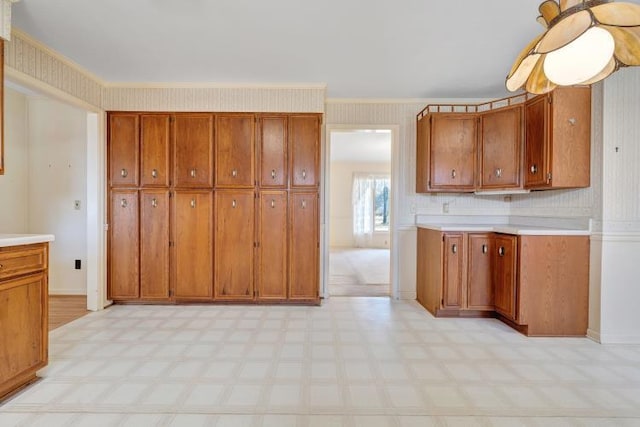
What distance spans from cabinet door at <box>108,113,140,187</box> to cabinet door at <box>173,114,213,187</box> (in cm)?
45

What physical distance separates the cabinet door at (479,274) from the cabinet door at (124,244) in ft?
11.9

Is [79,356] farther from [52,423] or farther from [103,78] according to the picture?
[103,78]

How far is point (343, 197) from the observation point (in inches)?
381

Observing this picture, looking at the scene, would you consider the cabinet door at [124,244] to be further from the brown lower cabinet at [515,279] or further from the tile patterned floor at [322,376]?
the brown lower cabinet at [515,279]

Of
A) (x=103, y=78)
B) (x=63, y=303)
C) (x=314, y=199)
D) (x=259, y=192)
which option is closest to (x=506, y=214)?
(x=314, y=199)

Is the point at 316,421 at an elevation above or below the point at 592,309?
below

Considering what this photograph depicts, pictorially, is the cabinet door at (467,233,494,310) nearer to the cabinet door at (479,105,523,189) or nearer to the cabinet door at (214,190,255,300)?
the cabinet door at (479,105,523,189)

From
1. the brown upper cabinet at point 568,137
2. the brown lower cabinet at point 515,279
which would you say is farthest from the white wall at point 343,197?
the brown upper cabinet at point 568,137

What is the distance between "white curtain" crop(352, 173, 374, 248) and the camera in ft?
31.4

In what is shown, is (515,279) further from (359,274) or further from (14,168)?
(14,168)

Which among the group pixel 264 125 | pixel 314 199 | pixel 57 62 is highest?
pixel 57 62

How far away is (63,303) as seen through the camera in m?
3.79

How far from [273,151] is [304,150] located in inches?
13.9

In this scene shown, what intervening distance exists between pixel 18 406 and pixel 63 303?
7.68 feet
